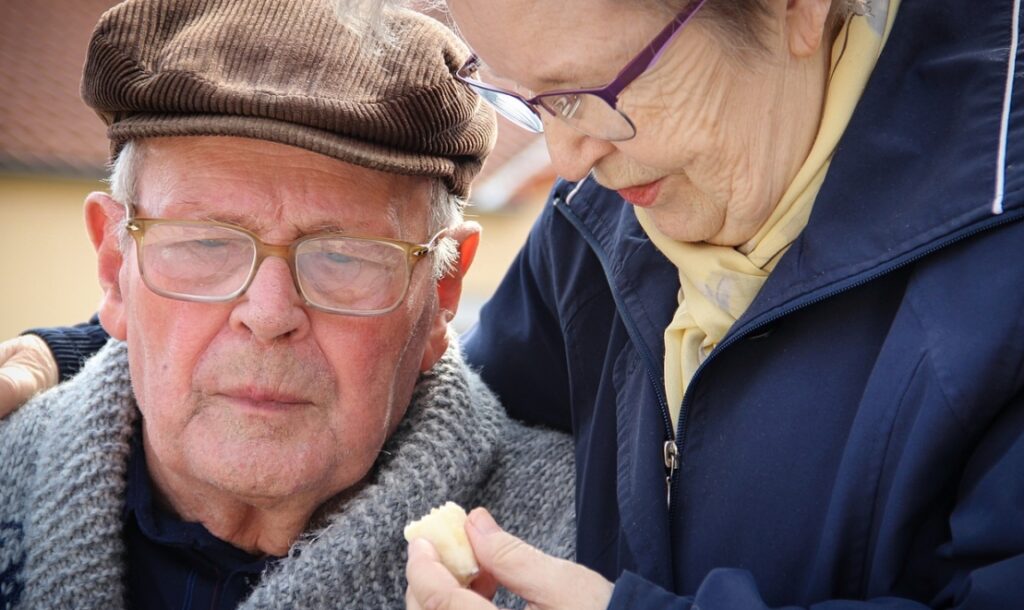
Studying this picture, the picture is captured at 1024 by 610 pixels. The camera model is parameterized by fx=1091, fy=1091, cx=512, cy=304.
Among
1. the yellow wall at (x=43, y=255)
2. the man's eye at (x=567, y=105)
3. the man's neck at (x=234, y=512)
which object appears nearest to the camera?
the man's eye at (x=567, y=105)

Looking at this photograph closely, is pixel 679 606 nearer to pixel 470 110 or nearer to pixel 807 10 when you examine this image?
pixel 807 10

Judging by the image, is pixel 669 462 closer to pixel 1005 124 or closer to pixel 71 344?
pixel 1005 124

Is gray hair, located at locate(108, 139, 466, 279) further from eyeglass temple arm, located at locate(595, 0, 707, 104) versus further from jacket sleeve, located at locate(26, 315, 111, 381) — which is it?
eyeglass temple arm, located at locate(595, 0, 707, 104)

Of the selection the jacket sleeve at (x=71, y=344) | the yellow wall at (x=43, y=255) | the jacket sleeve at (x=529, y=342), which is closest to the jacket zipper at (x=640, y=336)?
the jacket sleeve at (x=529, y=342)

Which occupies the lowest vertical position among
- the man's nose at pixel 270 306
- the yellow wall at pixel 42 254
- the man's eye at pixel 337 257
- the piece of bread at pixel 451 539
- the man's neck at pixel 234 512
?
the yellow wall at pixel 42 254

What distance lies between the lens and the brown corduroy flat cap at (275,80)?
2.21 m

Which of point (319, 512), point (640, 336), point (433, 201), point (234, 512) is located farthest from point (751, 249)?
point (234, 512)

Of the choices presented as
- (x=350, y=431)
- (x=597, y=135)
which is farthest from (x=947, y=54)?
(x=350, y=431)

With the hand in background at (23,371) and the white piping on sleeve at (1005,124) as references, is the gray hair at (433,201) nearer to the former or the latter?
the hand in background at (23,371)

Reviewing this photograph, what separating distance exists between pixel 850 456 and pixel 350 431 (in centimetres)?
109

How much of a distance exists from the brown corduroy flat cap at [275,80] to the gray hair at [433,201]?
0.04 meters

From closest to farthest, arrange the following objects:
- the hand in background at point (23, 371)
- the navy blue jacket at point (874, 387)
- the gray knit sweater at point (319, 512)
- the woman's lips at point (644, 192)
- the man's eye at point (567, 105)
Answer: the navy blue jacket at point (874, 387) → the man's eye at point (567, 105) → the woman's lips at point (644, 192) → the gray knit sweater at point (319, 512) → the hand in background at point (23, 371)

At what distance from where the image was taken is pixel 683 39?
1754 mm

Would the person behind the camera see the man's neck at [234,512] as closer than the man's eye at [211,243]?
No
